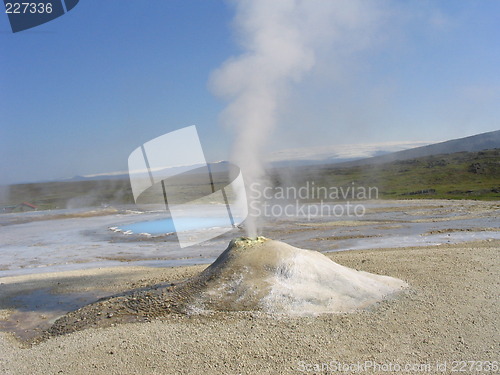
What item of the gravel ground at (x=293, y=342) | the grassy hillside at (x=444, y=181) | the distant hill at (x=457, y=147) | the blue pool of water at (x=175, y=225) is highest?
the gravel ground at (x=293, y=342)

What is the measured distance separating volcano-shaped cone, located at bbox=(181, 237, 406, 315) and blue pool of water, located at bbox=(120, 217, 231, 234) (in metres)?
18.0

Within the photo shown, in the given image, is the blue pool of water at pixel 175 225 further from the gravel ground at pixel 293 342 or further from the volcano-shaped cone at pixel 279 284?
the gravel ground at pixel 293 342

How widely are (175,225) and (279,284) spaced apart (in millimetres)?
23176

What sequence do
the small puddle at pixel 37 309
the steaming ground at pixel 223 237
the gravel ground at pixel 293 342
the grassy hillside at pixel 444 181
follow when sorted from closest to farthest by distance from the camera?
the gravel ground at pixel 293 342 → the small puddle at pixel 37 309 → the steaming ground at pixel 223 237 → the grassy hillside at pixel 444 181

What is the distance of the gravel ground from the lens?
7641mm

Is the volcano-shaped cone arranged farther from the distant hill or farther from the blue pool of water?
the distant hill

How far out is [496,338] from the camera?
27.3 feet

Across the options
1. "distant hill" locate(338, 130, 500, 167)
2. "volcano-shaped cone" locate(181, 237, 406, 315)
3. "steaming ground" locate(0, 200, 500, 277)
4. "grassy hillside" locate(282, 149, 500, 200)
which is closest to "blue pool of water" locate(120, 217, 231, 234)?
"steaming ground" locate(0, 200, 500, 277)

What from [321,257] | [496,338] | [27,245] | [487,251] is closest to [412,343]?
[496,338]

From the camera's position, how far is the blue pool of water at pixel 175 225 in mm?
29844

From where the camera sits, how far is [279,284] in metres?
10.5

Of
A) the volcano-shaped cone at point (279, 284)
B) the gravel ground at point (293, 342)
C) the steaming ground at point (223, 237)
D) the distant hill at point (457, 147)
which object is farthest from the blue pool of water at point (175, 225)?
the distant hill at point (457, 147)

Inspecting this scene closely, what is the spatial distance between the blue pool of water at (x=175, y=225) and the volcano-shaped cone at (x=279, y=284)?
59.2 feet

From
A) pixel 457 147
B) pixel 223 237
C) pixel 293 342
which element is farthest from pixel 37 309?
pixel 457 147
